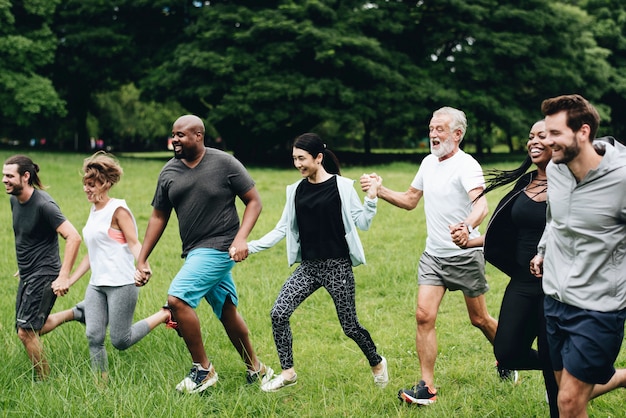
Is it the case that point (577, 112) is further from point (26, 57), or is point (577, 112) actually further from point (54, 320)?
point (26, 57)

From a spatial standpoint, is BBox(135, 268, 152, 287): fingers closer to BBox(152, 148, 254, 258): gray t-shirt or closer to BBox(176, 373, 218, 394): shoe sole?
BBox(152, 148, 254, 258): gray t-shirt

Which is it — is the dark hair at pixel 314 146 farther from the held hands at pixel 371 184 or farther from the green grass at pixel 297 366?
the green grass at pixel 297 366

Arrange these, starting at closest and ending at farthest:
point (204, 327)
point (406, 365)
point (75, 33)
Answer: point (406, 365) < point (204, 327) < point (75, 33)

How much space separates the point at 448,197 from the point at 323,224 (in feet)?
3.35

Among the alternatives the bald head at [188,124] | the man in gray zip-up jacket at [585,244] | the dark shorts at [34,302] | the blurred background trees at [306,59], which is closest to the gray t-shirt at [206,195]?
the bald head at [188,124]

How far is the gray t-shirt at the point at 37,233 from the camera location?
5.57 metres

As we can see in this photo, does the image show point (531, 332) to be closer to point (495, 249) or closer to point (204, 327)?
point (495, 249)

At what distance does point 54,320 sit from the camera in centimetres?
601

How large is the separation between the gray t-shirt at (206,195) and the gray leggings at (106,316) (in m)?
0.61

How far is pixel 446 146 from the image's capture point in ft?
17.6

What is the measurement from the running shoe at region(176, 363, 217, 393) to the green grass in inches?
4.3

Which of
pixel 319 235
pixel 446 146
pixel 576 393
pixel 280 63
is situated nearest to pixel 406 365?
pixel 319 235

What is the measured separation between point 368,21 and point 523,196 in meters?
27.6

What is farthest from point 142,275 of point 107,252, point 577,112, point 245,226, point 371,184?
point 577,112
